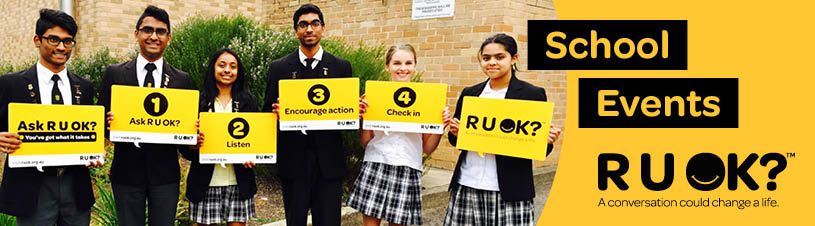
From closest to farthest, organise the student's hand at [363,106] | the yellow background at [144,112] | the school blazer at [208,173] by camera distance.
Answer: the yellow background at [144,112] < the school blazer at [208,173] < the student's hand at [363,106]

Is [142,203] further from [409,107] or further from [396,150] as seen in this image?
[409,107]

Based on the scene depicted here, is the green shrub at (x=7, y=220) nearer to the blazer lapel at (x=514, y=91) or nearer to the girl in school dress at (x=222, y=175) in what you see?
the girl in school dress at (x=222, y=175)

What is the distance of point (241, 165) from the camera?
4.01 m

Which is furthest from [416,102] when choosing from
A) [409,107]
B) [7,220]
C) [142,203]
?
[7,220]

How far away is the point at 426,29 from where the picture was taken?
30.9ft

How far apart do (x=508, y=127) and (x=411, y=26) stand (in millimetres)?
6117

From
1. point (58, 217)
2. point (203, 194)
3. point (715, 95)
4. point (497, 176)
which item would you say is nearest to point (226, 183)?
point (203, 194)

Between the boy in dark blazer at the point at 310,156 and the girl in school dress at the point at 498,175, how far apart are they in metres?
0.81

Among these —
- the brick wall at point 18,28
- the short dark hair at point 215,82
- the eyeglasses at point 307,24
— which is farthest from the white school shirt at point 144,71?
the brick wall at point 18,28

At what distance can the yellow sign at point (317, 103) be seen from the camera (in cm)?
396

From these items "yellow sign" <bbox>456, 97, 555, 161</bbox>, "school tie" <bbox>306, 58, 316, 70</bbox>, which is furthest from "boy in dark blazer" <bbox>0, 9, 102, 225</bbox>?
"yellow sign" <bbox>456, 97, 555, 161</bbox>

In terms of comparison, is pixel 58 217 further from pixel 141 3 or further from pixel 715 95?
pixel 141 3

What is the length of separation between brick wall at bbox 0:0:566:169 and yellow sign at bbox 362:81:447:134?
477 centimetres

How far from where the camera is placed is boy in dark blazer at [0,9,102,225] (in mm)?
3455
